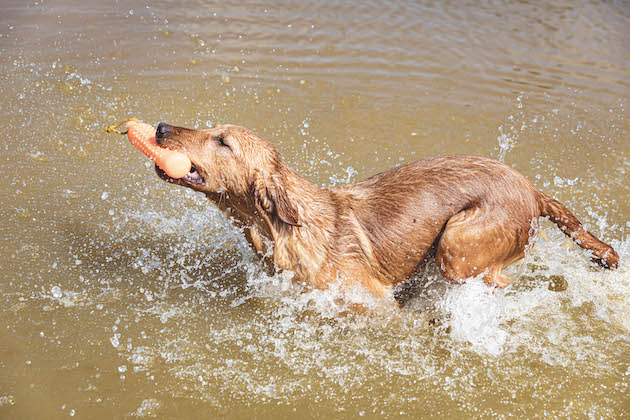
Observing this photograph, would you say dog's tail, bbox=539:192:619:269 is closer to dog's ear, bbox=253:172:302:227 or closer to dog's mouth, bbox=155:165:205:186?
dog's ear, bbox=253:172:302:227

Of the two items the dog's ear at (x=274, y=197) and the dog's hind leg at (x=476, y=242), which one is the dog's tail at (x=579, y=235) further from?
the dog's ear at (x=274, y=197)

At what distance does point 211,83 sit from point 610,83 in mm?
6647

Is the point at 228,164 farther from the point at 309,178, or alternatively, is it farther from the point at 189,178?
the point at 309,178

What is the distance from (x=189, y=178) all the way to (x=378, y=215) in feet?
5.29

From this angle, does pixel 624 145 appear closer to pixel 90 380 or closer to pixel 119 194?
pixel 119 194

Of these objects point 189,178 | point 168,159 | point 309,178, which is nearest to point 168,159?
point 168,159

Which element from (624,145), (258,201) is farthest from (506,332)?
(624,145)

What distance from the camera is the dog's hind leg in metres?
4.08

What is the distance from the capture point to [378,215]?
4.50m

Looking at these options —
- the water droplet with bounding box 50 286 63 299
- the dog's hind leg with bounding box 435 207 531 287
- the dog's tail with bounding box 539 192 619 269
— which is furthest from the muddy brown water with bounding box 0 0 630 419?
the dog's tail with bounding box 539 192 619 269

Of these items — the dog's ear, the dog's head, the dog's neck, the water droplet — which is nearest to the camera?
the dog's ear

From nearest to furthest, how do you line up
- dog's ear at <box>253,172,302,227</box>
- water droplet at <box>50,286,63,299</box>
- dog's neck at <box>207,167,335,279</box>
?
1. dog's ear at <box>253,172,302,227</box>
2. dog's neck at <box>207,167,335,279</box>
3. water droplet at <box>50,286,63,299</box>

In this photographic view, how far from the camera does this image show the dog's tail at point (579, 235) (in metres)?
4.30

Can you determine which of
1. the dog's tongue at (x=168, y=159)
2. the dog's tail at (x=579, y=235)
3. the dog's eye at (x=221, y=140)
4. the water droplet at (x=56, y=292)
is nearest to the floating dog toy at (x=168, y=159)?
the dog's tongue at (x=168, y=159)
